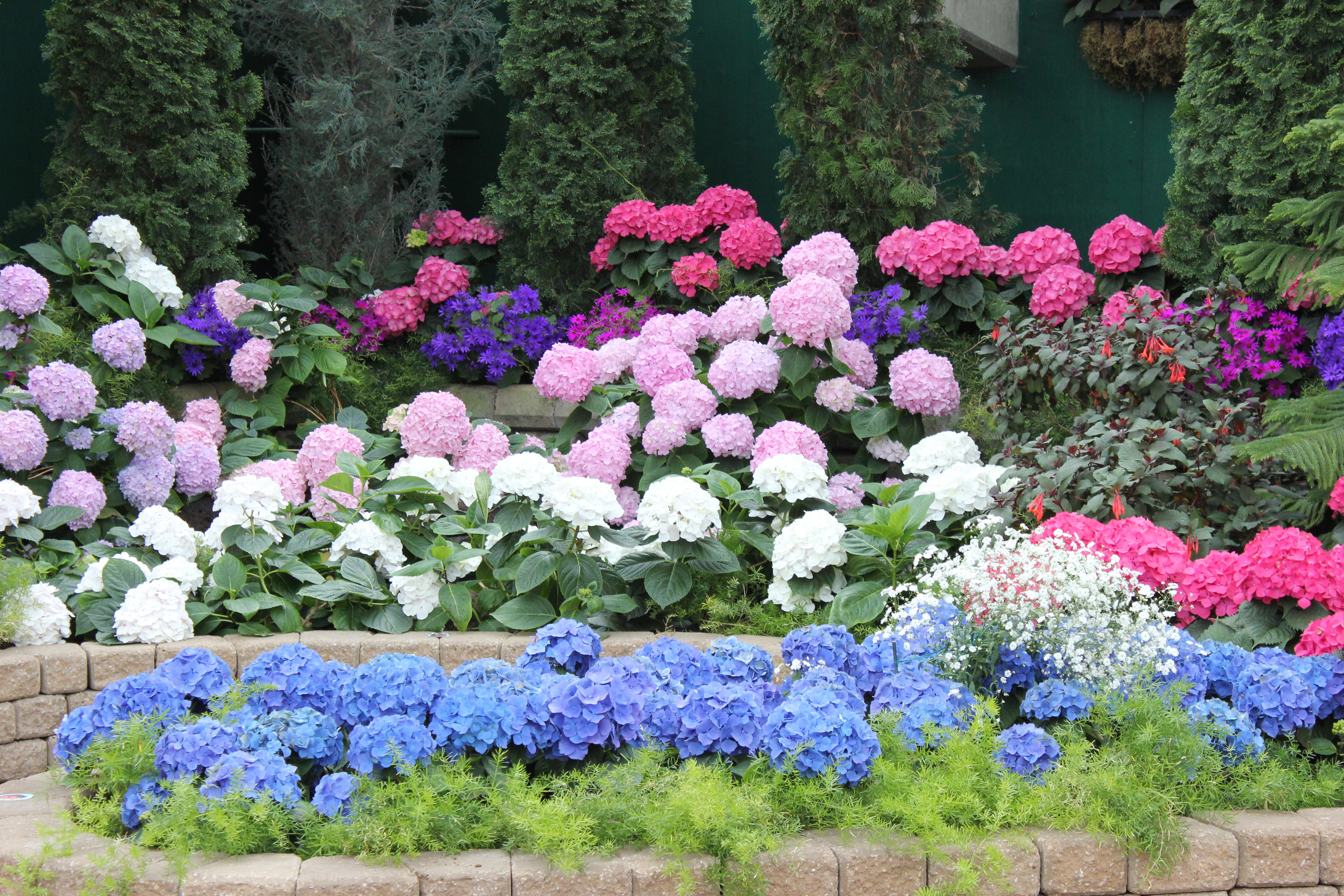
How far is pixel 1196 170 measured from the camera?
4082 mm

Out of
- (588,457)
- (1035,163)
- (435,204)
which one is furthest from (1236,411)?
(435,204)

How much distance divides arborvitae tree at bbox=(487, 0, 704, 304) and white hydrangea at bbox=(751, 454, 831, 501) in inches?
92.2

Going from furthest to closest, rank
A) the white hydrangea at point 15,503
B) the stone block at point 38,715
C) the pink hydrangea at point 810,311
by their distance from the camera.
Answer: the pink hydrangea at point 810,311 → the white hydrangea at point 15,503 → the stone block at point 38,715

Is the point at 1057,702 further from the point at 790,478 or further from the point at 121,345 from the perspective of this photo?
the point at 121,345

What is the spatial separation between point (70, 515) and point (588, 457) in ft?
5.21

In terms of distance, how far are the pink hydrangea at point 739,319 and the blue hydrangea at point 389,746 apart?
247cm

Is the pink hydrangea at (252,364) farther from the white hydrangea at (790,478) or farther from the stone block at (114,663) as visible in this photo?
the white hydrangea at (790,478)

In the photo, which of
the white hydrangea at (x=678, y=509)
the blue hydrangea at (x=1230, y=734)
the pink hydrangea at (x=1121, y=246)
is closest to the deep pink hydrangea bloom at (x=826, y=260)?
the pink hydrangea at (x=1121, y=246)

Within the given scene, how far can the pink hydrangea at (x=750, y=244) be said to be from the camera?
488 cm

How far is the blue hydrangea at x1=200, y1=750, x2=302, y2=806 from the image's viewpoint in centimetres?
188

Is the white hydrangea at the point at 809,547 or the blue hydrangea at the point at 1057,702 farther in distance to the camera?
the white hydrangea at the point at 809,547

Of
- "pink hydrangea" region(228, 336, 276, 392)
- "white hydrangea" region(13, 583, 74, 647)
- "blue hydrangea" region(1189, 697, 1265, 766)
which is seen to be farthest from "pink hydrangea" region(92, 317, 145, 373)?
"blue hydrangea" region(1189, 697, 1265, 766)

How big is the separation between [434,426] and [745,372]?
43.9 inches

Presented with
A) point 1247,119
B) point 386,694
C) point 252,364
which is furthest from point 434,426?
point 1247,119
